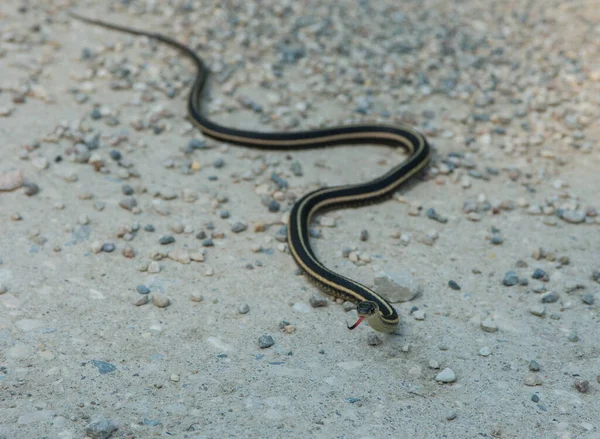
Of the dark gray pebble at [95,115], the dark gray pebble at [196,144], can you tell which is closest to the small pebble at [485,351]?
the dark gray pebble at [196,144]

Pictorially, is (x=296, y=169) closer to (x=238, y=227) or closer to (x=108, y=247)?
(x=238, y=227)

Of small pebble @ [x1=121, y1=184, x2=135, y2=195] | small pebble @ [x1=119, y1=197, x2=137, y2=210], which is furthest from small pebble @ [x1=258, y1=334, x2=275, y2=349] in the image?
small pebble @ [x1=121, y1=184, x2=135, y2=195]

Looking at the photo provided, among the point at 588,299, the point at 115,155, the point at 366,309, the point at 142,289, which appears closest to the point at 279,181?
the point at 115,155

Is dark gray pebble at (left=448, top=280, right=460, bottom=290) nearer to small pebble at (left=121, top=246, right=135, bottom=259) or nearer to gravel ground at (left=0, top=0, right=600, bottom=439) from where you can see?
gravel ground at (left=0, top=0, right=600, bottom=439)

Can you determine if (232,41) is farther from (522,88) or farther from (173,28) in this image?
(522,88)

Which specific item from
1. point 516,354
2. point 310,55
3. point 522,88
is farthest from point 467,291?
point 310,55

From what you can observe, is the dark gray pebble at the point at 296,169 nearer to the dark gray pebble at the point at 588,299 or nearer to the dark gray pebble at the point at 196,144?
the dark gray pebble at the point at 196,144
